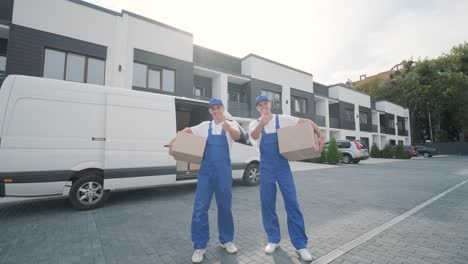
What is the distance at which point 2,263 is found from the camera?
244cm

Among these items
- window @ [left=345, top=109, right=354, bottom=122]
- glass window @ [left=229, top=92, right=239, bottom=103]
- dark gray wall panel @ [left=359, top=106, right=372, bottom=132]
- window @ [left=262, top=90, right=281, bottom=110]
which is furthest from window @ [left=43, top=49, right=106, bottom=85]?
dark gray wall panel @ [left=359, top=106, right=372, bottom=132]

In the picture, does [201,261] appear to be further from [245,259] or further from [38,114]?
[38,114]

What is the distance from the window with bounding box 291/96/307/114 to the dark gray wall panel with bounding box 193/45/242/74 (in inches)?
257

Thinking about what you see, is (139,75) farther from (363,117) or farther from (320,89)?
(363,117)

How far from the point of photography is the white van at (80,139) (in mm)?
3971

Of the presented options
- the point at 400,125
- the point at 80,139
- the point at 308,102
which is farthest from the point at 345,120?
the point at 80,139

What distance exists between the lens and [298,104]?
72.2 ft

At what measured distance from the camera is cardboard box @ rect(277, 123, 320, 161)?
2.58 metres

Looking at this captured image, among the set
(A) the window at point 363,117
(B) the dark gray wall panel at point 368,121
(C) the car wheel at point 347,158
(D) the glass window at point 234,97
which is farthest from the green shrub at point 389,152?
(D) the glass window at point 234,97

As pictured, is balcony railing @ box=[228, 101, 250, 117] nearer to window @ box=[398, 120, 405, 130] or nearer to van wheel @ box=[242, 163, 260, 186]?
van wheel @ box=[242, 163, 260, 186]

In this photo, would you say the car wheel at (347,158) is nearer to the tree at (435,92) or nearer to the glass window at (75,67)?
the glass window at (75,67)

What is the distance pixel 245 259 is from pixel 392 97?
47258 millimetres

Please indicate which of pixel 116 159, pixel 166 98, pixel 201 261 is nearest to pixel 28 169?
pixel 116 159

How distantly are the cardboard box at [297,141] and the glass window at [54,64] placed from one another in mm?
11670
